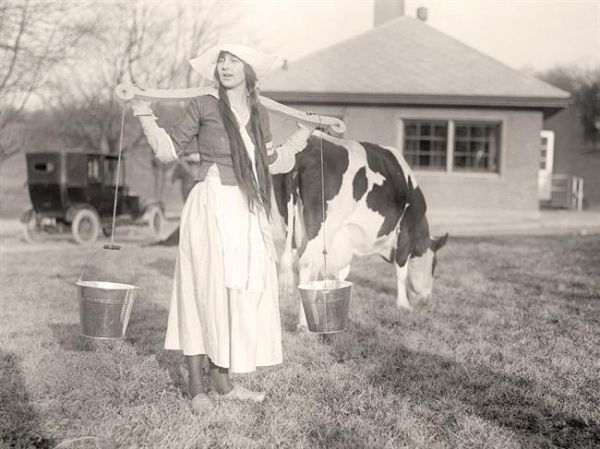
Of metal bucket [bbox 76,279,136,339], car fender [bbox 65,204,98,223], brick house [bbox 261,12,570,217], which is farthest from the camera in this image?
brick house [bbox 261,12,570,217]

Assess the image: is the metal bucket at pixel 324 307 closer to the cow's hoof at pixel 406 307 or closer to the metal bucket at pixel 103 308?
the metal bucket at pixel 103 308

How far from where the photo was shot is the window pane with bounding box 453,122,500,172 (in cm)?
1867

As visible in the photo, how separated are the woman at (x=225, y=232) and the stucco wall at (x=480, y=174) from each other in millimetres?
14332

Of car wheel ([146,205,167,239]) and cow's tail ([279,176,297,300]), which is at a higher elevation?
cow's tail ([279,176,297,300])

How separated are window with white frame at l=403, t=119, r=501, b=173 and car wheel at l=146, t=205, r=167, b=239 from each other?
6654 millimetres

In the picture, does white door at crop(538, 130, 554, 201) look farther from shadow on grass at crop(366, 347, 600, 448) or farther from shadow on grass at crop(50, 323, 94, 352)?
shadow on grass at crop(50, 323, 94, 352)

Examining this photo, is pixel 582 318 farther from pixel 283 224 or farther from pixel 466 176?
pixel 466 176

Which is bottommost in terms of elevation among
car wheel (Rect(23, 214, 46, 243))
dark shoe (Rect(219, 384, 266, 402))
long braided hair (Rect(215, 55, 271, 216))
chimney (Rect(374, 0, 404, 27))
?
car wheel (Rect(23, 214, 46, 243))

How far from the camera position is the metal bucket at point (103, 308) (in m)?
4.09

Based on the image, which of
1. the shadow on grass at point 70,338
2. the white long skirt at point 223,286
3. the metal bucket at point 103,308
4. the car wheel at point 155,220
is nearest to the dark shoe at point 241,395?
the white long skirt at point 223,286

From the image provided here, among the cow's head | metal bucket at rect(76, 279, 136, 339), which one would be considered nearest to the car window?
the cow's head

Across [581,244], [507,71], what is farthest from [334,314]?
[507,71]

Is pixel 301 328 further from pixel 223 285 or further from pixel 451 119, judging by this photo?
pixel 451 119

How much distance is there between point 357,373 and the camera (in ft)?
15.8
